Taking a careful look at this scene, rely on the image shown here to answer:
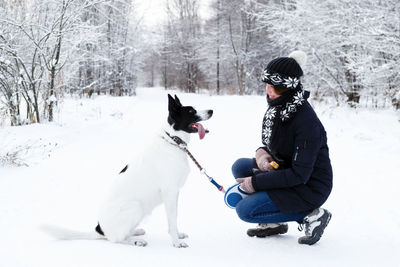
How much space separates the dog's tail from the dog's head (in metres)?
1.06

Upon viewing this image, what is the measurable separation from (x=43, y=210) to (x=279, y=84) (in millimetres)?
2589

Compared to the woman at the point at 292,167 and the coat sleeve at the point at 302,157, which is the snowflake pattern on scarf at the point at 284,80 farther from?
the coat sleeve at the point at 302,157

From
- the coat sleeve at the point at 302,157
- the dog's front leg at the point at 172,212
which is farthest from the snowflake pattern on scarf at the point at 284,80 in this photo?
the dog's front leg at the point at 172,212

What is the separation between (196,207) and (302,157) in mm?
1511

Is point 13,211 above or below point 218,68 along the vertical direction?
below

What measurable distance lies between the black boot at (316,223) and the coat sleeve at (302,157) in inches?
12.1

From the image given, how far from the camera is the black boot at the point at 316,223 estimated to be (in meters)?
2.15

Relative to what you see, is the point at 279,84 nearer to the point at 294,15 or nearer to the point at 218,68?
the point at 294,15

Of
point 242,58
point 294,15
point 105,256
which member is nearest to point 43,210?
point 105,256

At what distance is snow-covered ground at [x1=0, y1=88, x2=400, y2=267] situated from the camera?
1.99 meters

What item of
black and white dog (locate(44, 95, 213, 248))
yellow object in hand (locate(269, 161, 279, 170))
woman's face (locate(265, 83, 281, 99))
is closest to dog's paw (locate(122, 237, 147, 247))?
black and white dog (locate(44, 95, 213, 248))

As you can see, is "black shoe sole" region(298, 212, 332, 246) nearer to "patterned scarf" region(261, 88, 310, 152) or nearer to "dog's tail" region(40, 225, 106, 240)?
"patterned scarf" region(261, 88, 310, 152)

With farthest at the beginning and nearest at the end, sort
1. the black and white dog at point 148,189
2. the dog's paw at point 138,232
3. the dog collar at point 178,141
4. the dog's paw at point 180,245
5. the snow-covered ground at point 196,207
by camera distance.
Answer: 1. the dog's paw at point 138,232
2. the dog collar at point 178,141
3. the dog's paw at point 180,245
4. the black and white dog at point 148,189
5. the snow-covered ground at point 196,207

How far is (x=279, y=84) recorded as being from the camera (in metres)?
2.16
